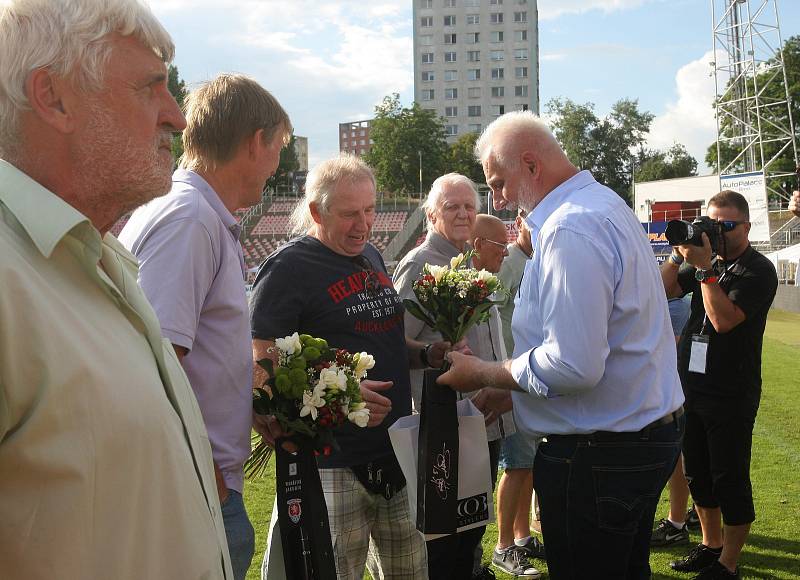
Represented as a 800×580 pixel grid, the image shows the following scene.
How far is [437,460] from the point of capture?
3.39 m

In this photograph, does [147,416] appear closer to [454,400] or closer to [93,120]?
[93,120]

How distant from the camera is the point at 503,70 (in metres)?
98.8

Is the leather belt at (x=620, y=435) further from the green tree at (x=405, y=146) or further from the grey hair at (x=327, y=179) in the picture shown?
the green tree at (x=405, y=146)

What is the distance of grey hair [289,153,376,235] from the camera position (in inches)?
137

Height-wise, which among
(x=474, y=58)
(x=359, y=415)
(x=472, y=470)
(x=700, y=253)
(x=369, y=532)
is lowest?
(x=369, y=532)

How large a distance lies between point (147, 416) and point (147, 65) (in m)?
0.82

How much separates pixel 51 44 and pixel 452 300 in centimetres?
240

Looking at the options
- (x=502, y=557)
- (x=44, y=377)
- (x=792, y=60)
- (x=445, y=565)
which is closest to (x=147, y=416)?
(x=44, y=377)

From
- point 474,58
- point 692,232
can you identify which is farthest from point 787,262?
point 474,58

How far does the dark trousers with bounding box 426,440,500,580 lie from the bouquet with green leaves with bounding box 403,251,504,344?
0.80m

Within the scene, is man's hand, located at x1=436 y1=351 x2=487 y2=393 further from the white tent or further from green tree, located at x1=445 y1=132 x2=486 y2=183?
green tree, located at x1=445 y1=132 x2=486 y2=183

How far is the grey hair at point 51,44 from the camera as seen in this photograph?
1534 millimetres

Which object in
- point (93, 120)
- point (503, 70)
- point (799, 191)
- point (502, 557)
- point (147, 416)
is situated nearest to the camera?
point (147, 416)

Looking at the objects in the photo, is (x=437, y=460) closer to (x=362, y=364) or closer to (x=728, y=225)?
(x=362, y=364)
